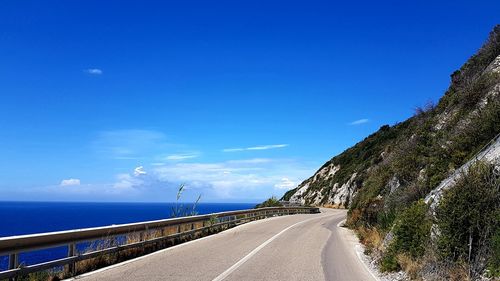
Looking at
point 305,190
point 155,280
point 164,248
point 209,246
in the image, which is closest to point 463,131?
point 209,246

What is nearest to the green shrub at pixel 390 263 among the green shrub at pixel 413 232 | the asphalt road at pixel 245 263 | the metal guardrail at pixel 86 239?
the green shrub at pixel 413 232

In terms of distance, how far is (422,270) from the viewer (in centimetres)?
948

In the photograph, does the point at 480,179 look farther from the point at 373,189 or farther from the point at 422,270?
the point at 373,189

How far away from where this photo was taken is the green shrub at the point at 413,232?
10.5 metres

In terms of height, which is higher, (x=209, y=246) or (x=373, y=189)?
(x=373, y=189)

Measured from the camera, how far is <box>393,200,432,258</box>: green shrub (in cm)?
1048

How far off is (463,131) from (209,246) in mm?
9570

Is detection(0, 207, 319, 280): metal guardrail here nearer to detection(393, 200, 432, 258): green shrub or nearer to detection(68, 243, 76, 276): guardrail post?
detection(68, 243, 76, 276): guardrail post

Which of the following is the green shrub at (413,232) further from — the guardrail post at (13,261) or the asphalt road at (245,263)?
the guardrail post at (13,261)

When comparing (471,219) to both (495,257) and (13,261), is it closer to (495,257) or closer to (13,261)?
(495,257)

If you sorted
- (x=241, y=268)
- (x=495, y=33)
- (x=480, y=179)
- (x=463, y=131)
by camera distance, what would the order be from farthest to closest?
1. (x=495, y=33)
2. (x=463, y=131)
3. (x=241, y=268)
4. (x=480, y=179)

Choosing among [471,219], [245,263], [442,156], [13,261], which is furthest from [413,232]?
[13,261]

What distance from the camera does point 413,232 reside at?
11.1 m

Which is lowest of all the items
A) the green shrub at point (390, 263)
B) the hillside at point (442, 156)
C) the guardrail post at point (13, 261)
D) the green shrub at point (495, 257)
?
the green shrub at point (390, 263)
